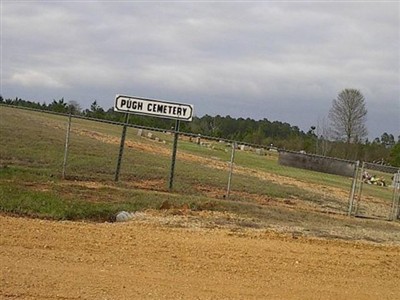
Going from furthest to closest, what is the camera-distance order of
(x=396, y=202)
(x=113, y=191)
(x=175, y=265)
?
(x=396, y=202), (x=113, y=191), (x=175, y=265)

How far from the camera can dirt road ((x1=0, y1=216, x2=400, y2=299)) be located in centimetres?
663

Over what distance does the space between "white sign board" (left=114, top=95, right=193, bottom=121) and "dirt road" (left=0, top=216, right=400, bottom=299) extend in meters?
6.74

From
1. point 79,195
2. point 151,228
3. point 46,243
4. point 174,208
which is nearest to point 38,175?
point 79,195

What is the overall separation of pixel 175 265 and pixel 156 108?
9.94 m

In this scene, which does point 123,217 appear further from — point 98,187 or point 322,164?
point 322,164

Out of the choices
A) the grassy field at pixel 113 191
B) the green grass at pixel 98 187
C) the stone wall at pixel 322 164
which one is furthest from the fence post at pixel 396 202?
the green grass at pixel 98 187

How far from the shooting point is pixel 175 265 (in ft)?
26.1

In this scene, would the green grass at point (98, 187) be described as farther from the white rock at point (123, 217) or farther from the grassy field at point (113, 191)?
the white rock at point (123, 217)

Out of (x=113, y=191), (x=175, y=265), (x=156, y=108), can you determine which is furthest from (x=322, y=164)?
(x=175, y=265)

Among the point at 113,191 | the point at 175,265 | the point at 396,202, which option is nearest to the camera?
the point at 175,265

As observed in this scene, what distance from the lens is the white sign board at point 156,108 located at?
17406mm

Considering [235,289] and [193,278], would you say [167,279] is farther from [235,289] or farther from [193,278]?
[235,289]


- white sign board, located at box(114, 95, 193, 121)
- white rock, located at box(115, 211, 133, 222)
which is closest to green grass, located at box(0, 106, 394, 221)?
white rock, located at box(115, 211, 133, 222)

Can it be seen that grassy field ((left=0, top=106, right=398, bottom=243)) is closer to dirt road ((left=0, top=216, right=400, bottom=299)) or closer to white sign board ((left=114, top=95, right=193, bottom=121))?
dirt road ((left=0, top=216, right=400, bottom=299))
